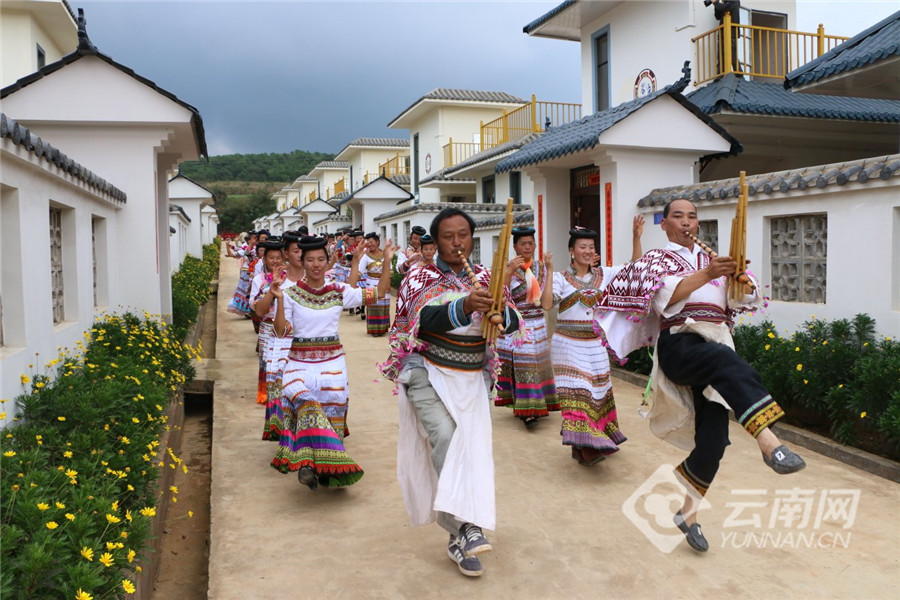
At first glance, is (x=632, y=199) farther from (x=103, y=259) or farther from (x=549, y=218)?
(x=103, y=259)

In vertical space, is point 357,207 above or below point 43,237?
above

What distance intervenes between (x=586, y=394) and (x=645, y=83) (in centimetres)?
1073

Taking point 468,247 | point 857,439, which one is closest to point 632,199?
point 857,439

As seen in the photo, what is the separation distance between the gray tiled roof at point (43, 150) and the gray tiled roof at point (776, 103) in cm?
892

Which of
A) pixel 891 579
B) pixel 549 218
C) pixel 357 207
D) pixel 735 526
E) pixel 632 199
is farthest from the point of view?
pixel 357 207

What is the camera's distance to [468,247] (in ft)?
13.2

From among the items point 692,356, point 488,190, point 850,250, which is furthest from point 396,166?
point 692,356

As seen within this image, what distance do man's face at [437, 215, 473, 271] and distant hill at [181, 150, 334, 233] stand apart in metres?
70.2

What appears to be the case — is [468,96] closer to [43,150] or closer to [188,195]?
[188,195]

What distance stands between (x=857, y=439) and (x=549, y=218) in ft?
20.6

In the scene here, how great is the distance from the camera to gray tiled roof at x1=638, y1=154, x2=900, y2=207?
646 cm

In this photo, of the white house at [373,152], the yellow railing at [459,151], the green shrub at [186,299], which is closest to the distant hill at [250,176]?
the white house at [373,152]

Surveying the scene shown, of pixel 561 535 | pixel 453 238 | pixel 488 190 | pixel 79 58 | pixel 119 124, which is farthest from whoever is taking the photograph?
pixel 488 190

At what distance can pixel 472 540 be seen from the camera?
3.84 meters
